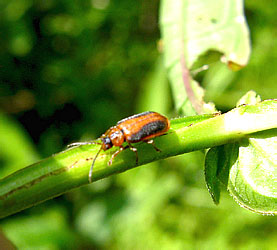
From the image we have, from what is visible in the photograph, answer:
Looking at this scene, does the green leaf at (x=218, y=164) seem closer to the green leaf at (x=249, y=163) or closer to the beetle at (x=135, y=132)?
the green leaf at (x=249, y=163)

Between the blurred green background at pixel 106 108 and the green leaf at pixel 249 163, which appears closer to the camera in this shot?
the green leaf at pixel 249 163

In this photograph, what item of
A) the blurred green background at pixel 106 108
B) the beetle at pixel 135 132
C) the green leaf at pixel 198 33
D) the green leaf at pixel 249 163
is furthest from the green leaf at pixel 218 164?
the blurred green background at pixel 106 108

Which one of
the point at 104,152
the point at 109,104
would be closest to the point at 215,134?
the point at 104,152

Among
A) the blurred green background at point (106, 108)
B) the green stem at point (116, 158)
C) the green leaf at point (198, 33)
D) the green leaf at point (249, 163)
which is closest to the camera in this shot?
the green stem at point (116, 158)

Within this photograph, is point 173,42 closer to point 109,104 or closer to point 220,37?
point 220,37

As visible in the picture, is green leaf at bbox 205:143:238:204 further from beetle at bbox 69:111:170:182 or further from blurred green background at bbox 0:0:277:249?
blurred green background at bbox 0:0:277:249
